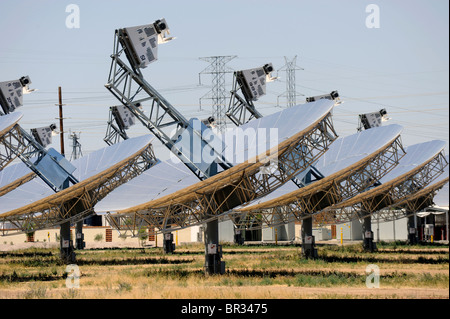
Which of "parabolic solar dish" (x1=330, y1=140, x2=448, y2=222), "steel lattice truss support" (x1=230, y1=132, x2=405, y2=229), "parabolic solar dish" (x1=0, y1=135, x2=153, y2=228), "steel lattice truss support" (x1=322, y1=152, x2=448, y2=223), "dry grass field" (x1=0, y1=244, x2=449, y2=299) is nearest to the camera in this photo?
"dry grass field" (x1=0, y1=244, x2=449, y2=299)

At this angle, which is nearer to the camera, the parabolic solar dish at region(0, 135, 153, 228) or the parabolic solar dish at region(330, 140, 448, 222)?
the parabolic solar dish at region(0, 135, 153, 228)

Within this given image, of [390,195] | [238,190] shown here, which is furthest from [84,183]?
[390,195]

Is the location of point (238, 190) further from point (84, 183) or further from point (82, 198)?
point (82, 198)

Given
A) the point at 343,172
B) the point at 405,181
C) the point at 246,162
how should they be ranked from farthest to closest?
the point at 405,181 < the point at 343,172 < the point at 246,162

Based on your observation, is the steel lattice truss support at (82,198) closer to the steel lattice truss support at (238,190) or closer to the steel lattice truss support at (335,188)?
the steel lattice truss support at (335,188)

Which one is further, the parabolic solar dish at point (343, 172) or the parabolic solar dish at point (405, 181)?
the parabolic solar dish at point (405, 181)

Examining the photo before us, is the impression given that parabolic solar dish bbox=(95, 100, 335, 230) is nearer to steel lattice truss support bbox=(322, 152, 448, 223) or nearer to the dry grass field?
the dry grass field

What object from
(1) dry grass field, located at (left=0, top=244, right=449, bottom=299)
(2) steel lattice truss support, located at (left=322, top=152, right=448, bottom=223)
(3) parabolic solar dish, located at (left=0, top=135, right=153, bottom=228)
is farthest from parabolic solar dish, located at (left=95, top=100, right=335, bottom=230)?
(2) steel lattice truss support, located at (left=322, top=152, right=448, bottom=223)

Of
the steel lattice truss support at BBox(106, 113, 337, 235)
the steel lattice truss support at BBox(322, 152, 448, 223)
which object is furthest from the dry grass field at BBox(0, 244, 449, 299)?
the steel lattice truss support at BBox(322, 152, 448, 223)

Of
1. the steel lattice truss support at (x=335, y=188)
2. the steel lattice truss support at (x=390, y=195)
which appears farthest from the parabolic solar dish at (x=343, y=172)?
the steel lattice truss support at (x=390, y=195)

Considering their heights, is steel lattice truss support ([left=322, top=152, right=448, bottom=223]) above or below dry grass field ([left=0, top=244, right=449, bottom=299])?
above

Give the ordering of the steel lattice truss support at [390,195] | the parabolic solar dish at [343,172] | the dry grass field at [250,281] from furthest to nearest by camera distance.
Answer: the steel lattice truss support at [390,195], the parabolic solar dish at [343,172], the dry grass field at [250,281]

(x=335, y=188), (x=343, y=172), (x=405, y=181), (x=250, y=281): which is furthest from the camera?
(x=405, y=181)

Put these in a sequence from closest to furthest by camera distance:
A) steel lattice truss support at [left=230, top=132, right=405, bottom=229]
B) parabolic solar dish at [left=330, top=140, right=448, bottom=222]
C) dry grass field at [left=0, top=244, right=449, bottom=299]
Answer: dry grass field at [left=0, top=244, right=449, bottom=299] < steel lattice truss support at [left=230, top=132, right=405, bottom=229] < parabolic solar dish at [left=330, top=140, right=448, bottom=222]
